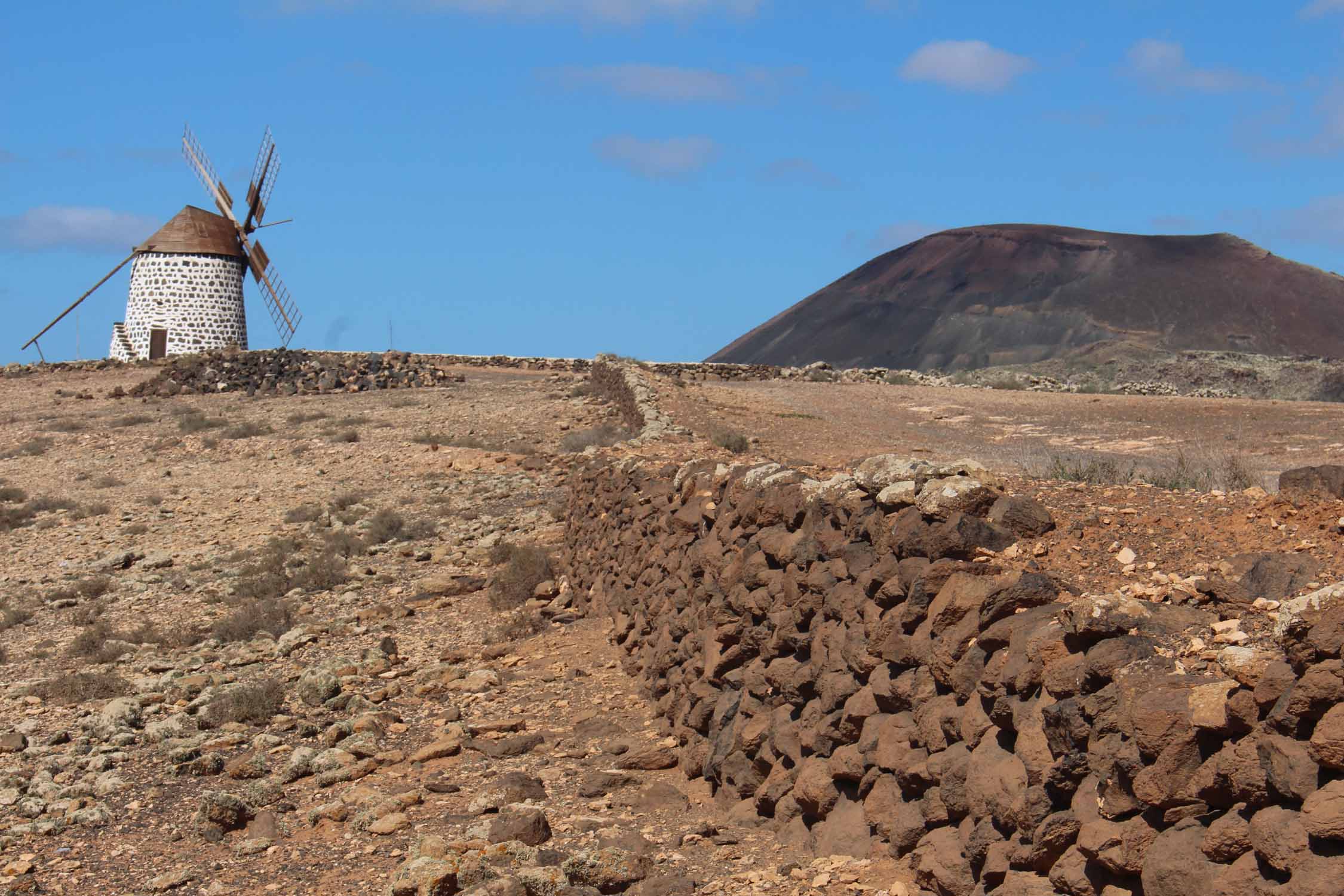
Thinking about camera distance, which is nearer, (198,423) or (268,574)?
(268,574)

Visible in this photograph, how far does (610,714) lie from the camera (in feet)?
30.6

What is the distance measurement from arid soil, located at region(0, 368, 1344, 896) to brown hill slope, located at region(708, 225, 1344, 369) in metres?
33.4

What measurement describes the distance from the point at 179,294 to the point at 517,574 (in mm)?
36326

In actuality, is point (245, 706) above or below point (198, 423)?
below

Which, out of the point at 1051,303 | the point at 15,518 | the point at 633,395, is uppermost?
the point at 1051,303

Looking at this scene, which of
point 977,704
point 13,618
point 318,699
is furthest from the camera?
point 13,618

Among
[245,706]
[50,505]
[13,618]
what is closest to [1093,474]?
[245,706]

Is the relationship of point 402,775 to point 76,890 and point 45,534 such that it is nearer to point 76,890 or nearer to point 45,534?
point 76,890

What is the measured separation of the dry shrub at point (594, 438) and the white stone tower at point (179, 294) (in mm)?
28242

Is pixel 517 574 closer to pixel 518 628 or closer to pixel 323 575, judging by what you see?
pixel 518 628

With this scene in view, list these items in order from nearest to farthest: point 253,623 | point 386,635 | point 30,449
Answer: point 386,635, point 253,623, point 30,449

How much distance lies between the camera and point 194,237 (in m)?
45.4

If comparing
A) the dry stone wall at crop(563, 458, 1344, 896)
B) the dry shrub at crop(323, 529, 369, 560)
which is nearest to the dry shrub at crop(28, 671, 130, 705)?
the dry shrub at crop(323, 529, 369, 560)

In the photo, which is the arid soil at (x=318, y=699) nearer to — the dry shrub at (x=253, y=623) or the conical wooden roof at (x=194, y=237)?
the dry shrub at (x=253, y=623)
